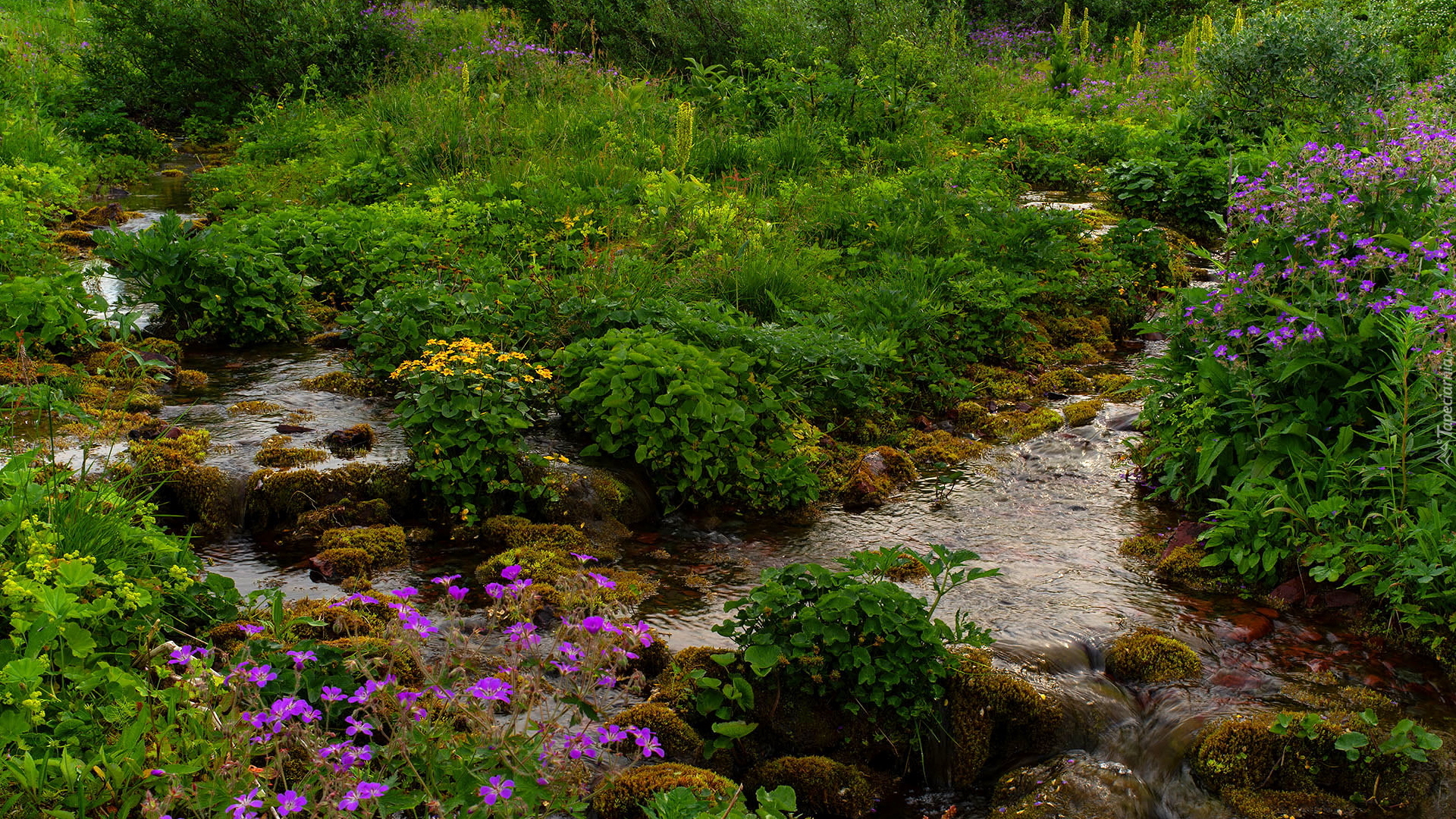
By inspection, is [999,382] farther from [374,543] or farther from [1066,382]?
[374,543]

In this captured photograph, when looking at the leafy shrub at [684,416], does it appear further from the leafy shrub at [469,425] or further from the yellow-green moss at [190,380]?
the yellow-green moss at [190,380]

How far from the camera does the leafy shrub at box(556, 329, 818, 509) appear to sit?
5.74 meters

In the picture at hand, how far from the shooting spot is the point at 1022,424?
23.5 feet

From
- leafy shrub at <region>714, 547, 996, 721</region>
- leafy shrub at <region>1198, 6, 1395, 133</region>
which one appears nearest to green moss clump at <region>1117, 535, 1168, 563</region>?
leafy shrub at <region>714, 547, 996, 721</region>

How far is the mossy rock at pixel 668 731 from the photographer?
3713 mm

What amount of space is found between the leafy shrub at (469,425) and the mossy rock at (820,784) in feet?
7.74

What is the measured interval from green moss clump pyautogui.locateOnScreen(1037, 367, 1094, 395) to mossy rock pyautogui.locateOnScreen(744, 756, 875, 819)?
474 centimetres

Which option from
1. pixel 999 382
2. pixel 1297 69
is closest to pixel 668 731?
pixel 999 382

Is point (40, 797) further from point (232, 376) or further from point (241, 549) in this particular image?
point (232, 376)

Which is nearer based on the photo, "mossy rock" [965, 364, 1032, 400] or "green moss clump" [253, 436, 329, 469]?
"green moss clump" [253, 436, 329, 469]

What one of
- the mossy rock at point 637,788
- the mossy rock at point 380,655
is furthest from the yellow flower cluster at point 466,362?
the mossy rock at point 637,788

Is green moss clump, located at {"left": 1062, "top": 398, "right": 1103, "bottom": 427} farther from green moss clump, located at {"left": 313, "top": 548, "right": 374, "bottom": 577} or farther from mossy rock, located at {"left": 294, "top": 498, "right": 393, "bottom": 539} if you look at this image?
green moss clump, located at {"left": 313, "top": 548, "right": 374, "bottom": 577}

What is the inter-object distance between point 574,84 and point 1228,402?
32.2 feet

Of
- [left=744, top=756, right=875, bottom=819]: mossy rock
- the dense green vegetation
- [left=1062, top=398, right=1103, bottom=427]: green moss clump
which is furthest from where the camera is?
[left=1062, top=398, right=1103, bottom=427]: green moss clump
